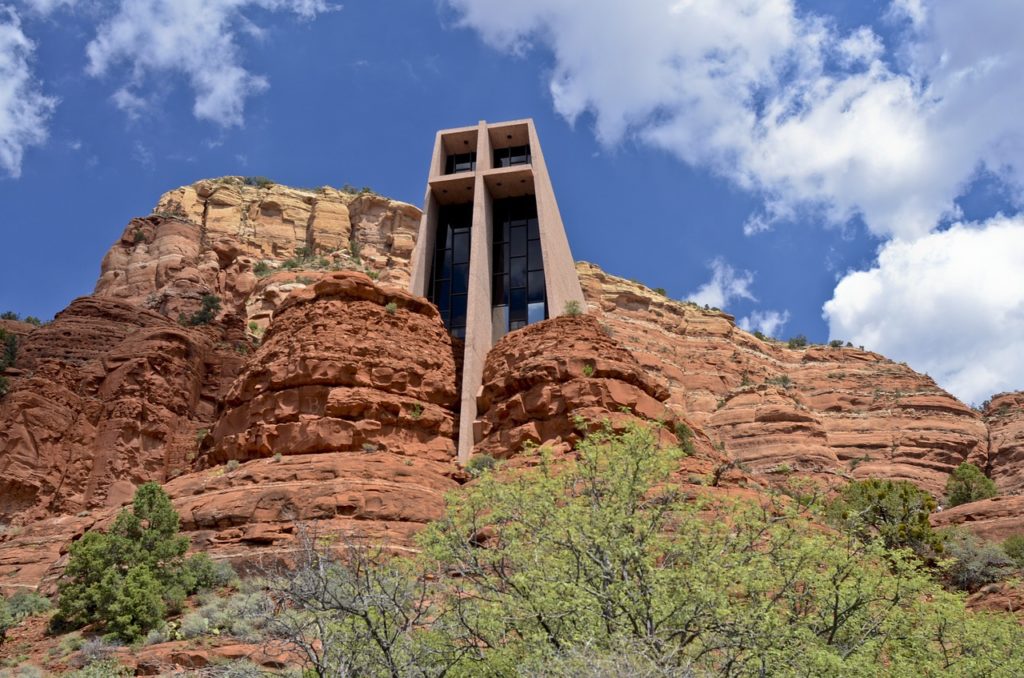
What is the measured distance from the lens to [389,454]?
26156 millimetres

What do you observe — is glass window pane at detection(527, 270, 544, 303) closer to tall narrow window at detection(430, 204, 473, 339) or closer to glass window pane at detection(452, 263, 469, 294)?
tall narrow window at detection(430, 204, 473, 339)

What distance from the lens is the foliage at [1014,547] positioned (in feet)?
81.2

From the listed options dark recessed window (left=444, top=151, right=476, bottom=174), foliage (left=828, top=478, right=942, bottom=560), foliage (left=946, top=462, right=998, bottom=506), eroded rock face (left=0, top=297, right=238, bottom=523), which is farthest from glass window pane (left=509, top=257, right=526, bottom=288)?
foliage (left=946, top=462, right=998, bottom=506)

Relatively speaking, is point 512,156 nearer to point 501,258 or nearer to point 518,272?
point 501,258

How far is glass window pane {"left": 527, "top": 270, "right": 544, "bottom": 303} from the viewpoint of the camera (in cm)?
3703

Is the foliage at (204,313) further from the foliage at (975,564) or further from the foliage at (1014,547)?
the foliage at (1014,547)

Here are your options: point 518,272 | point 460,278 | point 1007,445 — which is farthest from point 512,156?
point 1007,445

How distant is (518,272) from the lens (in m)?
38.0

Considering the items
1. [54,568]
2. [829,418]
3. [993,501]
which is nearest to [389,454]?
[54,568]

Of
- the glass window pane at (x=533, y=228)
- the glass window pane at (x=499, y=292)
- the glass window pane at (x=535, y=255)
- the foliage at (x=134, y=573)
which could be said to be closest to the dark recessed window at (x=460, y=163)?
the glass window pane at (x=533, y=228)

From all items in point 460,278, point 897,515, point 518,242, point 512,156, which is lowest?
point 897,515

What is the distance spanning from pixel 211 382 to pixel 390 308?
1128 centimetres

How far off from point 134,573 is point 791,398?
44445 millimetres

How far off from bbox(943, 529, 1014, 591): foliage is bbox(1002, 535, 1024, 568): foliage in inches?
7.9
